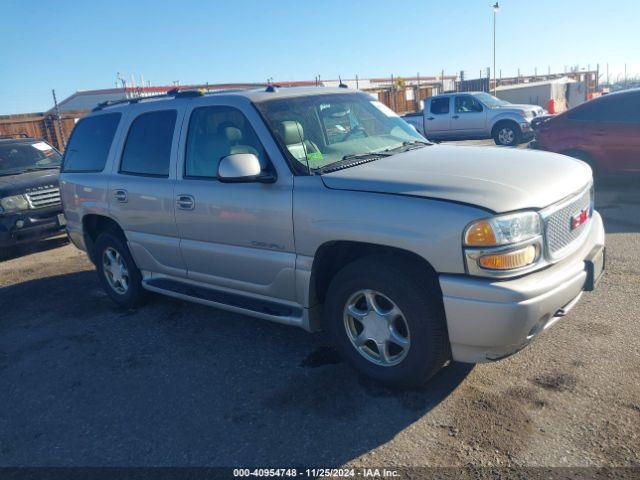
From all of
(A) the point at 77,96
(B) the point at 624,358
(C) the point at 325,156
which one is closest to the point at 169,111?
(C) the point at 325,156

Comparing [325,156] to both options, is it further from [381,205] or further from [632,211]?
[632,211]

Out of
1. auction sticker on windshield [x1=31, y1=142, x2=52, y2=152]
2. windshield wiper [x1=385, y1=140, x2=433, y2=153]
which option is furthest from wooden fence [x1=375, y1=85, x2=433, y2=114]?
windshield wiper [x1=385, y1=140, x2=433, y2=153]

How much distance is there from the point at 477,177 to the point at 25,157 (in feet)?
27.8

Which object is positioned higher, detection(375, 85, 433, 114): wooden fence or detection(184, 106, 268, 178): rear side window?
detection(184, 106, 268, 178): rear side window

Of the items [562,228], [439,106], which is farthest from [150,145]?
[439,106]

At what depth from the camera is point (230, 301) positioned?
408 cm

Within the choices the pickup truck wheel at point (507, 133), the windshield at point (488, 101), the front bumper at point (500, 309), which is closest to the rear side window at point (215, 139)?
the front bumper at point (500, 309)

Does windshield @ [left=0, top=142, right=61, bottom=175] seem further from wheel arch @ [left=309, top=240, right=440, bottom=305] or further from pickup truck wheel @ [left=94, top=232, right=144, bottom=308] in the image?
wheel arch @ [left=309, top=240, right=440, bottom=305]

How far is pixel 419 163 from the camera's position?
359 cm

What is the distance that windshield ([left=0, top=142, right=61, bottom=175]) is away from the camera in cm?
885

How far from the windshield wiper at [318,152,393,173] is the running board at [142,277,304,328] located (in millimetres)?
971

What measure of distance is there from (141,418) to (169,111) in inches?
96.6

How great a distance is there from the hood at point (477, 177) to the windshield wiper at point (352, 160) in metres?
0.07

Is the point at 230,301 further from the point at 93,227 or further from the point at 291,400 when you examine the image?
the point at 93,227
